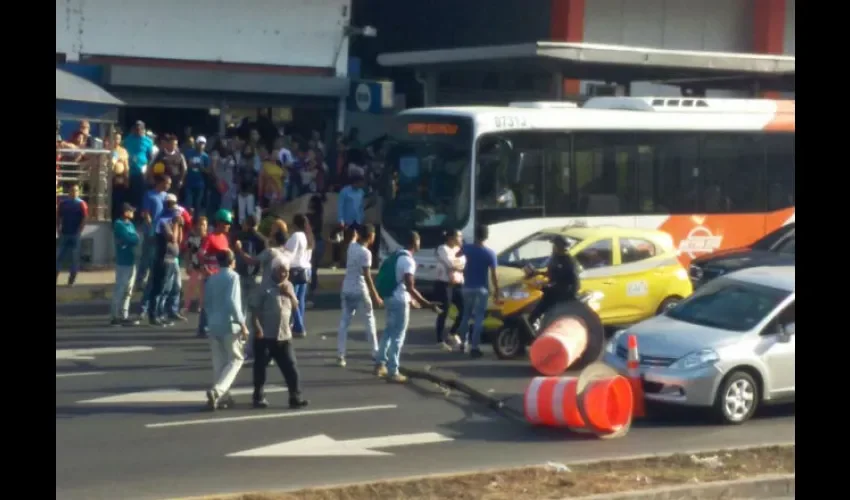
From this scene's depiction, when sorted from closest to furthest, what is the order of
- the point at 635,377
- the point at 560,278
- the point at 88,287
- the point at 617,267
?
1. the point at 635,377
2. the point at 560,278
3. the point at 617,267
4. the point at 88,287

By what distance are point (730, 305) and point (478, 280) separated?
144 inches

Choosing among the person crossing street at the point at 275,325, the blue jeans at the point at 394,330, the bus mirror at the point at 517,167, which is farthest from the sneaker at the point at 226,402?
the bus mirror at the point at 517,167

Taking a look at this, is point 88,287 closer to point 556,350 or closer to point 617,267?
point 617,267

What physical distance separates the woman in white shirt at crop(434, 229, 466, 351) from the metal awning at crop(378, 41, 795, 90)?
958 centimetres

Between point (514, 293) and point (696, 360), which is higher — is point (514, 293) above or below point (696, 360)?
above

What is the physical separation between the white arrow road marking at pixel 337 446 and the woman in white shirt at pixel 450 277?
5.04m

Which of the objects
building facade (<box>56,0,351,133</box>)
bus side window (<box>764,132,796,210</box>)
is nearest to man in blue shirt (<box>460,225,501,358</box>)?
bus side window (<box>764,132,796,210</box>)

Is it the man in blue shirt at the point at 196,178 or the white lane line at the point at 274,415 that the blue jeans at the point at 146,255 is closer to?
the man in blue shirt at the point at 196,178

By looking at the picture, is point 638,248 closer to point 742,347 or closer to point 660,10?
point 742,347

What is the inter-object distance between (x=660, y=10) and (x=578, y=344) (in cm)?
2207

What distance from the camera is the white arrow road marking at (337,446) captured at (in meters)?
12.6

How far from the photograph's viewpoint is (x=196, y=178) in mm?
25828

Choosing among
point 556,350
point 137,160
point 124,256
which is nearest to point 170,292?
point 124,256

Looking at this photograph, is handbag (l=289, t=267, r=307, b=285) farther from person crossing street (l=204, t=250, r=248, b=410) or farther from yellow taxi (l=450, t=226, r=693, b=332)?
person crossing street (l=204, t=250, r=248, b=410)
